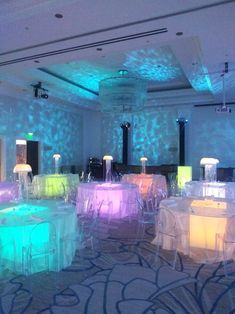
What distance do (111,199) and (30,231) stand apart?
3.70 meters

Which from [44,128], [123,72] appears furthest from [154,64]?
[44,128]

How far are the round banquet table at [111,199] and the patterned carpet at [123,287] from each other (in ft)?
8.40

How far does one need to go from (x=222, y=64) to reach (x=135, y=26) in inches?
148

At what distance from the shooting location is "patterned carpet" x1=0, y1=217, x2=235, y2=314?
10.6ft

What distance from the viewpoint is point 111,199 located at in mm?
7516

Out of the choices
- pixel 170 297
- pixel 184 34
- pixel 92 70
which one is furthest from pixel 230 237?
pixel 92 70

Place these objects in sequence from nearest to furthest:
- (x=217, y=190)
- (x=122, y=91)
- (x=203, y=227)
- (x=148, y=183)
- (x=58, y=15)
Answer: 1. (x=203, y=227)
2. (x=58, y=15)
3. (x=217, y=190)
4. (x=122, y=91)
5. (x=148, y=183)

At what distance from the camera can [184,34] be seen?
19.1 ft

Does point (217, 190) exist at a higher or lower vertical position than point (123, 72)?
lower

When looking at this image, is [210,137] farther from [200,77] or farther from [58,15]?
[58,15]

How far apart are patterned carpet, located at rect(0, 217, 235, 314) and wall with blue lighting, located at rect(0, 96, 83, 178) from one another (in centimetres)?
896

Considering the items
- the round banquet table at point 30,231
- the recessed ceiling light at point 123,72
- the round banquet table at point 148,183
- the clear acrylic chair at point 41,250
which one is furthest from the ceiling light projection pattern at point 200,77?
the clear acrylic chair at point 41,250

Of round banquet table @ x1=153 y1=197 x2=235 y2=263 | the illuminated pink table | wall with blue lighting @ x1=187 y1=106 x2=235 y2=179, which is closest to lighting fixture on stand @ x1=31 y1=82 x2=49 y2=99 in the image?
the illuminated pink table

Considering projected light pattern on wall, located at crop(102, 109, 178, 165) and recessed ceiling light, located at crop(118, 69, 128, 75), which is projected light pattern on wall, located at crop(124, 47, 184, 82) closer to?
recessed ceiling light, located at crop(118, 69, 128, 75)
